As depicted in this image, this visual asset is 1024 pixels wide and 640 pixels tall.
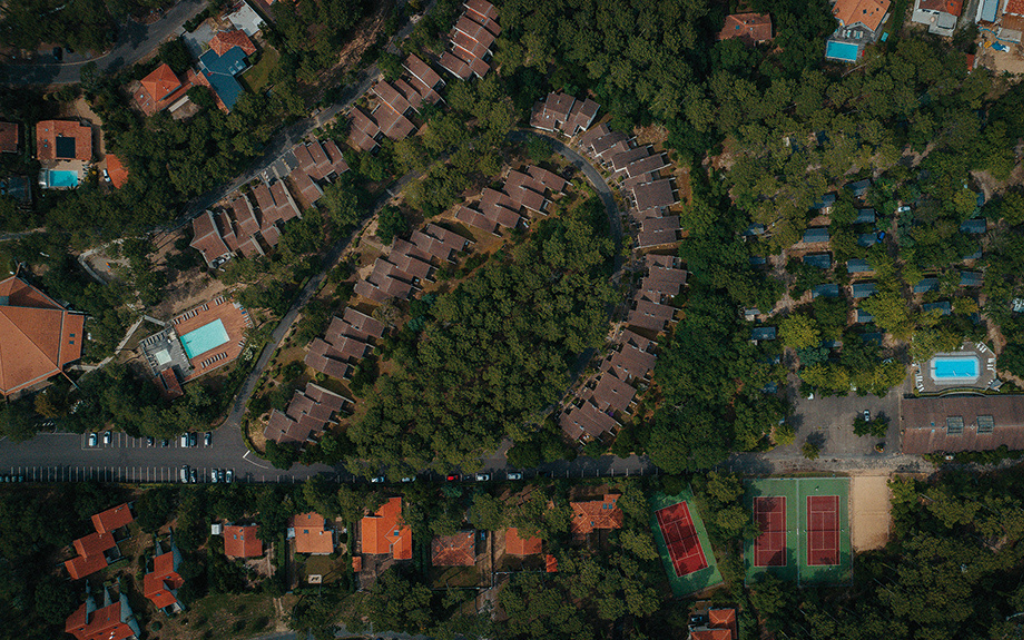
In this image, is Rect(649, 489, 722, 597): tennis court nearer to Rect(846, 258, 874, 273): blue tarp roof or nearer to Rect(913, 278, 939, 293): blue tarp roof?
Rect(846, 258, 874, 273): blue tarp roof

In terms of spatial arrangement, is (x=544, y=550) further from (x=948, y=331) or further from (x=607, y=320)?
(x=948, y=331)

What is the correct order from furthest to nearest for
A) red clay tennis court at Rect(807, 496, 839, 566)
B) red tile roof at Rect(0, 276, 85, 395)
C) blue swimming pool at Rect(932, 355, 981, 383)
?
red clay tennis court at Rect(807, 496, 839, 566), blue swimming pool at Rect(932, 355, 981, 383), red tile roof at Rect(0, 276, 85, 395)

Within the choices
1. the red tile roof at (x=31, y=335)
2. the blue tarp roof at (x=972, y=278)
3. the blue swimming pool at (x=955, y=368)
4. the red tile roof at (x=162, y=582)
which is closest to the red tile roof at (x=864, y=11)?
the blue tarp roof at (x=972, y=278)

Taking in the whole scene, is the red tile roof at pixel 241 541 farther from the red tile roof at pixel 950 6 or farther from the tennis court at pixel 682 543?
the red tile roof at pixel 950 6

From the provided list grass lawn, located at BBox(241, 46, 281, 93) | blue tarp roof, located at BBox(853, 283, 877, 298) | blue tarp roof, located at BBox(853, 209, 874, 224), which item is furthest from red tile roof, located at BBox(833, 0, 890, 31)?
grass lawn, located at BBox(241, 46, 281, 93)

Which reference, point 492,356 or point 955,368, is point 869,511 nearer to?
point 955,368

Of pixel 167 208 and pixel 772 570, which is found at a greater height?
pixel 167 208

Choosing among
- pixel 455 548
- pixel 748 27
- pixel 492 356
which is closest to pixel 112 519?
pixel 455 548

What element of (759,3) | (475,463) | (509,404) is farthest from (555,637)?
(759,3)
